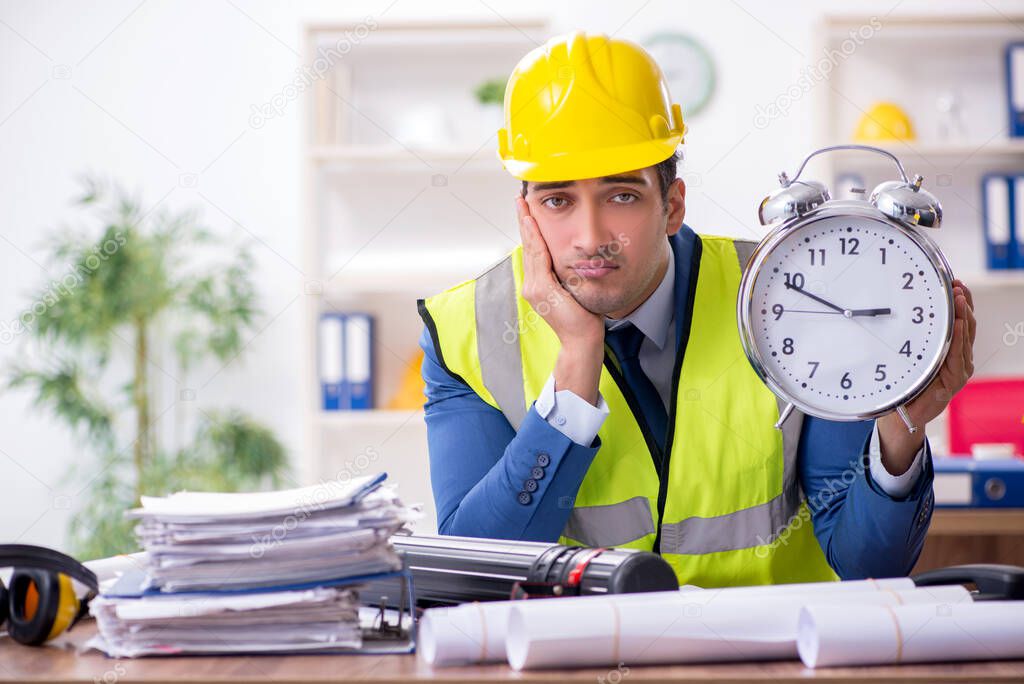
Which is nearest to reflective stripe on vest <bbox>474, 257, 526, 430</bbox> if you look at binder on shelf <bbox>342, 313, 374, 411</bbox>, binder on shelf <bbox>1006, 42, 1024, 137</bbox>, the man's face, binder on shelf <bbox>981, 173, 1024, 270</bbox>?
the man's face

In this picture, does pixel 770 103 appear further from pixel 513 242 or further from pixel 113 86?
pixel 113 86

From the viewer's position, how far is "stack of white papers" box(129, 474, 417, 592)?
3.74ft

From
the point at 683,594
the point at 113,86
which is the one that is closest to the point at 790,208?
the point at 683,594

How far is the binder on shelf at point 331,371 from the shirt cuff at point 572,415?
2633mm

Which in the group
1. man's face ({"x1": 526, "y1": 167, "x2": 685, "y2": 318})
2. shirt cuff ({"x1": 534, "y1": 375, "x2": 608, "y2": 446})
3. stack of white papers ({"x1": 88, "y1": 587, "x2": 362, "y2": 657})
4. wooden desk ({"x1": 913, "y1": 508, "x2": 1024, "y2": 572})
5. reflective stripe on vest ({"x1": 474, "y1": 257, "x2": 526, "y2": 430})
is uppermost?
man's face ({"x1": 526, "y1": 167, "x2": 685, "y2": 318})

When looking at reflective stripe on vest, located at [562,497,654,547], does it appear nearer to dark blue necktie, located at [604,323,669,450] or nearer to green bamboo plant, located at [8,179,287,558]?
dark blue necktie, located at [604,323,669,450]

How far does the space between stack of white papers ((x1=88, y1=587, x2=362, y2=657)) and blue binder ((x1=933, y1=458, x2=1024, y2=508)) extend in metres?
2.43

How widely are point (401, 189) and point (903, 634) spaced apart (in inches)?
141

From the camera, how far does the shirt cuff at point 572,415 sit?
5.11ft

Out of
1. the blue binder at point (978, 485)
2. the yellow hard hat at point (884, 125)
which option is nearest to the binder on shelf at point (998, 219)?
the yellow hard hat at point (884, 125)

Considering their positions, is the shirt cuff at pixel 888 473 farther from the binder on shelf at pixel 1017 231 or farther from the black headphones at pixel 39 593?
the binder on shelf at pixel 1017 231

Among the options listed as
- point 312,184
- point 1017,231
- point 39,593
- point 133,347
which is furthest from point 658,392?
point 133,347

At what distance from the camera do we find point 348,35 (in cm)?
419

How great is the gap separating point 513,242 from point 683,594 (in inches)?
135
